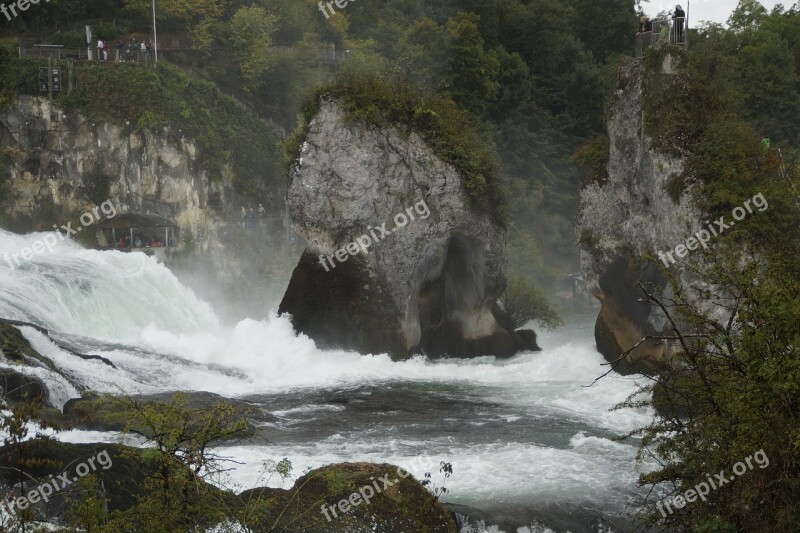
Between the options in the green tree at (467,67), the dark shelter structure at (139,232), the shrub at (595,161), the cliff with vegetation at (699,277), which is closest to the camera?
the cliff with vegetation at (699,277)

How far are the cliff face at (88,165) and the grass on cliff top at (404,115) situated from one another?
47.4 feet

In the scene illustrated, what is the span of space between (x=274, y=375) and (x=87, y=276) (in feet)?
25.1

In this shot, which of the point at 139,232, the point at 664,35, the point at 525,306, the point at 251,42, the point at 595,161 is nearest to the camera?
the point at 664,35

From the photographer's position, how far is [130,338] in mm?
29812

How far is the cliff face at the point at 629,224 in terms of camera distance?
25391 millimetres

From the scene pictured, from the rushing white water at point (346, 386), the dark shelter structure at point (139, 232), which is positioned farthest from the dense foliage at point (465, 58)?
the rushing white water at point (346, 386)

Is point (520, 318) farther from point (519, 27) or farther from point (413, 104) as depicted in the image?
point (519, 27)

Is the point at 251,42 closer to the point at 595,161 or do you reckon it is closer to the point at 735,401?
the point at 595,161

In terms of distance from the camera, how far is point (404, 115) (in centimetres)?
2983

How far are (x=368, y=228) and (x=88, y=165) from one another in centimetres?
1729

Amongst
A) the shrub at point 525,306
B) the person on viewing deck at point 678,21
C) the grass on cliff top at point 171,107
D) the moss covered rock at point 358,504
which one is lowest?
the moss covered rock at point 358,504

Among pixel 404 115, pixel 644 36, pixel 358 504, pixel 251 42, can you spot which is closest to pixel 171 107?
pixel 251 42

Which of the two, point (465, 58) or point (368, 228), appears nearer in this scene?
point (368, 228)

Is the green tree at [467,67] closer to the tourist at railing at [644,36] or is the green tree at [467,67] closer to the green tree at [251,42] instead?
the green tree at [251,42]
